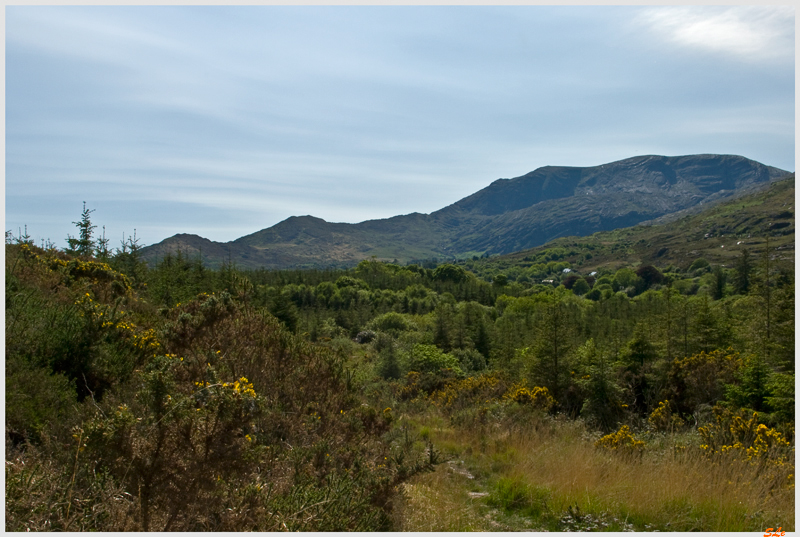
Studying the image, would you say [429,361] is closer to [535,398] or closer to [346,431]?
[535,398]

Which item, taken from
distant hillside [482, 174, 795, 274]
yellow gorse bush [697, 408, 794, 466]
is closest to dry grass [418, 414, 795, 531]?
yellow gorse bush [697, 408, 794, 466]

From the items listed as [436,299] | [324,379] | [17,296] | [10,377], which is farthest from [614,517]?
[436,299]

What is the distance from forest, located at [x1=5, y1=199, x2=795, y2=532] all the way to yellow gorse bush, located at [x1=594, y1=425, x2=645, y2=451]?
1.0 inches

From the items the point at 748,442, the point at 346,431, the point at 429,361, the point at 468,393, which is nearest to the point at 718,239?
the point at 429,361

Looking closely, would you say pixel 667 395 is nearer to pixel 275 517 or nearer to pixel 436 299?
pixel 275 517

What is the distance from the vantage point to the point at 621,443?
6.89 m

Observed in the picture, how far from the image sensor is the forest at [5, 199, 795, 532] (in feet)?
10.3

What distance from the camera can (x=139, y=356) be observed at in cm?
639

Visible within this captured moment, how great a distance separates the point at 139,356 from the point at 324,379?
8.25 feet

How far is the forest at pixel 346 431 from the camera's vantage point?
10.3 ft

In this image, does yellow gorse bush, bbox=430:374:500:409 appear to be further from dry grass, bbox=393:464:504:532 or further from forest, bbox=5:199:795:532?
dry grass, bbox=393:464:504:532

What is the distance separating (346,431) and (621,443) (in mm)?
4111

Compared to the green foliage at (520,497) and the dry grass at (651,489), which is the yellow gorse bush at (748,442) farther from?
the green foliage at (520,497)

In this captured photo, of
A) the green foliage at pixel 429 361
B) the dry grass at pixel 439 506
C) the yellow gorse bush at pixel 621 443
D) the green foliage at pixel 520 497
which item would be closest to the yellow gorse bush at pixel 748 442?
the yellow gorse bush at pixel 621 443
